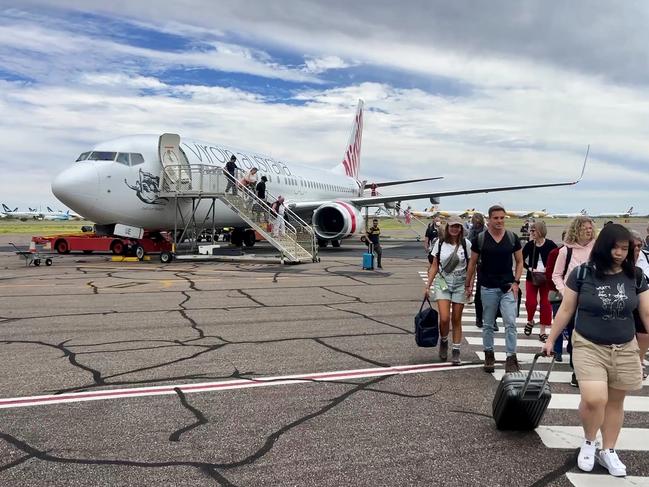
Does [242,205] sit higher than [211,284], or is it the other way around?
[242,205]

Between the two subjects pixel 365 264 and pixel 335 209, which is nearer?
pixel 365 264

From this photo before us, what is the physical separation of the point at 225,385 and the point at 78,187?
13774 millimetres

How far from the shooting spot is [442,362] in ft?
21.6

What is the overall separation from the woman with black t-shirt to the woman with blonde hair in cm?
217

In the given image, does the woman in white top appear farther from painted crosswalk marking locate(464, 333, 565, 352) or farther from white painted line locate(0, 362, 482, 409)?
painted crosswalk marking locate(464, 333, 565, 352)

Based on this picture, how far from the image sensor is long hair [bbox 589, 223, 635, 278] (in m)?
3.83

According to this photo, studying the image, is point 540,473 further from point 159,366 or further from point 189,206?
point 189,206

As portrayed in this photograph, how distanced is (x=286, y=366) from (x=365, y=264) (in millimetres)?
12124

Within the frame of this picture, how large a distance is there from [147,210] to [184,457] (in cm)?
1626

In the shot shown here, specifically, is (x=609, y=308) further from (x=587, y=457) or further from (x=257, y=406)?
(x=257, y=406)

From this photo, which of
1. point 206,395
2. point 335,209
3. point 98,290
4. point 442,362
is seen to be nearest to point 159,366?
point 206,395

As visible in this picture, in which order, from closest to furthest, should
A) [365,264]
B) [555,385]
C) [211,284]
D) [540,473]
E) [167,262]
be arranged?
1. [540,473]
2. [555,385]
3. [211,284]
4. [365,264]
5. [167,262]

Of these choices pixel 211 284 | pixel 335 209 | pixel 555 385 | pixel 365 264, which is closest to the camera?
pixel 555 385

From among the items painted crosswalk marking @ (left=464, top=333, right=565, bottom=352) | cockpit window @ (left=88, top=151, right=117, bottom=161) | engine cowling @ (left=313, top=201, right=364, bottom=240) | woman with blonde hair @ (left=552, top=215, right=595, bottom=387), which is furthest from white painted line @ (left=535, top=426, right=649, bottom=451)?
engine cowling @ (left=313, top=201, right=364, bottom=240)
